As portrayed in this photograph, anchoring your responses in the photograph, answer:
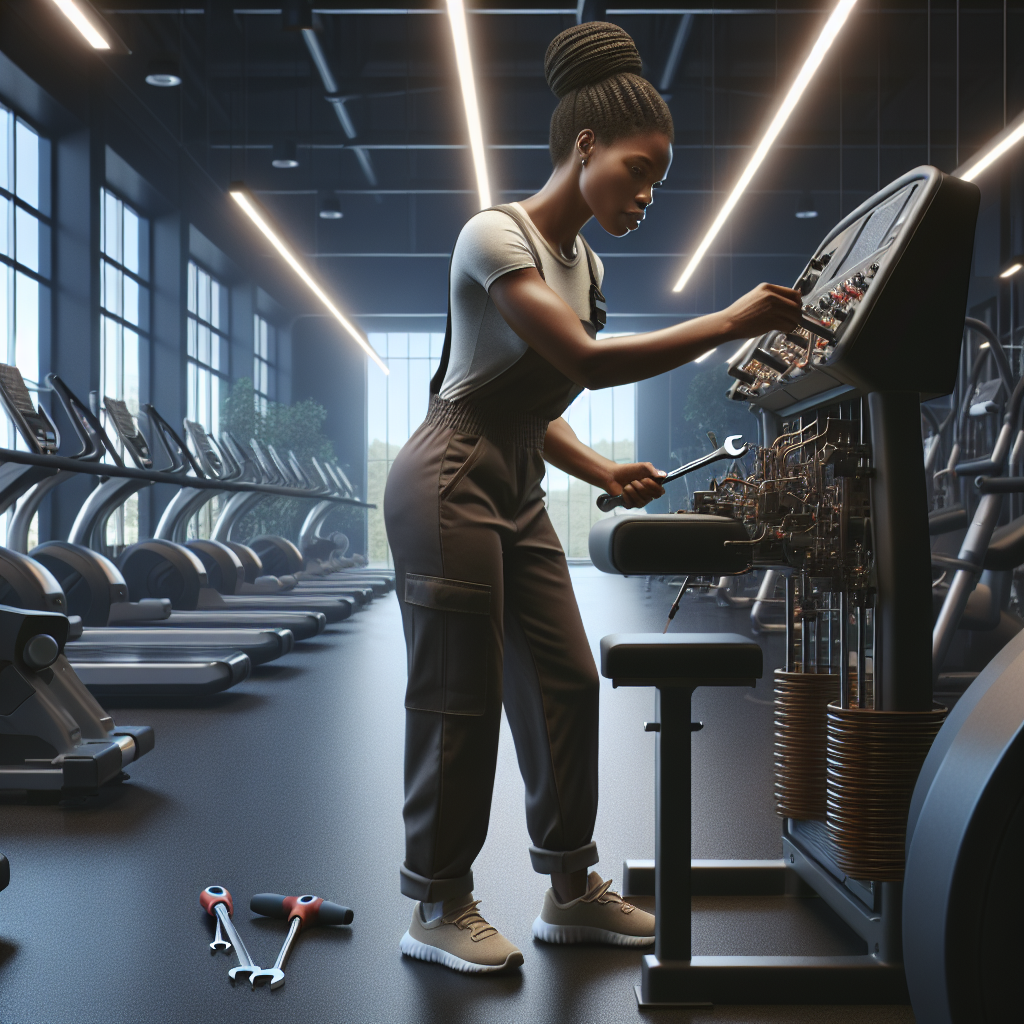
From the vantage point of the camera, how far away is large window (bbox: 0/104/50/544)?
26.8 ft

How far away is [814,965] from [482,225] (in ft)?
4.03

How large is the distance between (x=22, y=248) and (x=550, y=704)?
8311mm

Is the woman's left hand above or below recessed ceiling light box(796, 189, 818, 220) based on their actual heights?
below

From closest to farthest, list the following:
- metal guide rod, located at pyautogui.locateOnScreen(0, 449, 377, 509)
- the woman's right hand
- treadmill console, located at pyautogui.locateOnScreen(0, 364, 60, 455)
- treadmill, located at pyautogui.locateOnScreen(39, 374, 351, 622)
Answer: the woman's right hand → metal guide rod, located at pyautogui.locateOnScreen(0, 449, 377, 509) → treadmill console, located at pyautogui.locateOnScreen(0, 364, 60, 455) → treadmill, located at pyautogui.locateOnScreen(39, 374, 351, 622)

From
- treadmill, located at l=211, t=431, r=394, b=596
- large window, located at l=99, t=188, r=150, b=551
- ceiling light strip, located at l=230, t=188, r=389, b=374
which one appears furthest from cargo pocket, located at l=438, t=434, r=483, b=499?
large window, located at l=99, t=188, r=150, b=551

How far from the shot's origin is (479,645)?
1.64 metres

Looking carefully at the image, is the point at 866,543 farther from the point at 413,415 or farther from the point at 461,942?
the point at 413,415

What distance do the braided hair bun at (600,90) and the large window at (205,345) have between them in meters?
11.7

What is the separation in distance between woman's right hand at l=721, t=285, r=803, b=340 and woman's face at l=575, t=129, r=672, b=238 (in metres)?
0.26

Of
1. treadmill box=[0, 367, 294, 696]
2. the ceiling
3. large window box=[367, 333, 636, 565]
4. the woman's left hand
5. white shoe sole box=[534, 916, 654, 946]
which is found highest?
the ceiling

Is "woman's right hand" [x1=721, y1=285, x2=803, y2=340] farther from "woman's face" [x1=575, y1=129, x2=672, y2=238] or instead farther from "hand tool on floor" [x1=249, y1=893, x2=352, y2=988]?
"hand tool on floor" [x1=249, y1=893, x2=352, y2=988]

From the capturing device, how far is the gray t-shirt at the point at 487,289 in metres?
1.54

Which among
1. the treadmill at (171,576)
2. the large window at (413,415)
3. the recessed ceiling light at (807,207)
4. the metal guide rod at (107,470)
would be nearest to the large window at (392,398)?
the large window at (413,415)

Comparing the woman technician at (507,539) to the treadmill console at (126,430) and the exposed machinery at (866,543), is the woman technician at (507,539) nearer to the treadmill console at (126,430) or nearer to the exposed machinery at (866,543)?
the exposed machinery at (866,543)
